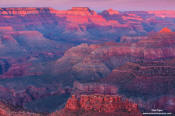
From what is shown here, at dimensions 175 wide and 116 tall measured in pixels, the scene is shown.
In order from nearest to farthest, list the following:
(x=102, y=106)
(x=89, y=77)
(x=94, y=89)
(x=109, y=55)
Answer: (x=102, y=106)
(x=94, y=89)
(x=89, y=77)
(x=109, y=55)

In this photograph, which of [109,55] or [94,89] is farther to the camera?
[109,55]

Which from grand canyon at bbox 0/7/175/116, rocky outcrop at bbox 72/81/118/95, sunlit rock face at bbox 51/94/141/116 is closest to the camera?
sunlit rock face at bbox 51/94/141/116

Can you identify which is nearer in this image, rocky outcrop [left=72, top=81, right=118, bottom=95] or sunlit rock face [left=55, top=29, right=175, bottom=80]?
rocky outcrop [left=72, top=81, right=118, bottom=95]

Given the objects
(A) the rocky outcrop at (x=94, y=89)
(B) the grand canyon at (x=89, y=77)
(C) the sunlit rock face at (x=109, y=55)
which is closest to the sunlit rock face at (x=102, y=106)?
(B) the grand canyon at (x=89, y=77)

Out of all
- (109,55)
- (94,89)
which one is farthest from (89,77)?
(94,89)

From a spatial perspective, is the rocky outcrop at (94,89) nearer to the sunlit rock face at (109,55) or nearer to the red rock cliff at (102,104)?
the sunlit rock face at (109,55)

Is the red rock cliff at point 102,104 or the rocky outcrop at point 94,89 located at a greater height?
the rocky outcrop at point 94,89

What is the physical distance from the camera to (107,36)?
16075 cm

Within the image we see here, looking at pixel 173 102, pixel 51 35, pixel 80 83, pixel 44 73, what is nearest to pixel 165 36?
pixel 44 73

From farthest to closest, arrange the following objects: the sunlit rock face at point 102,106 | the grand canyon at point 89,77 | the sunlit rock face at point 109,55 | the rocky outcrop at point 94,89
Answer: the sunlit rock face at point 109,55, the rocky outcrop at point 94,89, the grand canyon at point 89,77, the sunlit rock face at point 102,106

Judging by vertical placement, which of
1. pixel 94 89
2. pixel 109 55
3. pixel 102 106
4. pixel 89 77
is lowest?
pixel 102 106

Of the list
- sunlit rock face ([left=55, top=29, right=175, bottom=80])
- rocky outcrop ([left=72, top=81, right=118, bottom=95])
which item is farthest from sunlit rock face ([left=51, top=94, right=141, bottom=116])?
sunlit rock face ([left=55, top=29, right=175, bottom=80])

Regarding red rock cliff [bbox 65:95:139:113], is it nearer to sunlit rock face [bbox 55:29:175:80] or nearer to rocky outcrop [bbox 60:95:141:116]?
rocky outcrop [bbox 60:95:141:116]

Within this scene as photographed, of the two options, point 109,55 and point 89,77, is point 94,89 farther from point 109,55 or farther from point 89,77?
point 109,55
